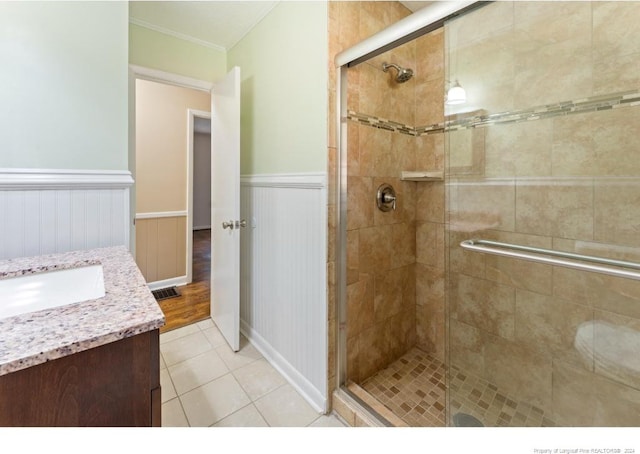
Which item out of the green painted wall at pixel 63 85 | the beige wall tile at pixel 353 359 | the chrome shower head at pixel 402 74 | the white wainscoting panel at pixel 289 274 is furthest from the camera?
the chrome shower head at pixel 402 74

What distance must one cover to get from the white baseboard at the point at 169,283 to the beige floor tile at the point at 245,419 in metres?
2.00

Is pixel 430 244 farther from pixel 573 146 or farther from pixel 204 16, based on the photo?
pixel 204 16

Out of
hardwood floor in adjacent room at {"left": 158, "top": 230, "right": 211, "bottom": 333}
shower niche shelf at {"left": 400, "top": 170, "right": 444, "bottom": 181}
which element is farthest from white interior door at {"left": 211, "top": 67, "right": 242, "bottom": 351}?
shower niche shelf at {"left": 400, "top": 170, "right": 444, "bottom": 181}

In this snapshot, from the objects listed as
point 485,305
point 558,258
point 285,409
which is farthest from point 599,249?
point 285,409

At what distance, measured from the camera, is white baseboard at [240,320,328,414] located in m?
1.40

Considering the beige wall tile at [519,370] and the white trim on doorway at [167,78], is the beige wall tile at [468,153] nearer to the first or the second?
the beige wall tile at [519,370]

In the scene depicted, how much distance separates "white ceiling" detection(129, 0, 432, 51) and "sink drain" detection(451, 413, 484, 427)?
7.39 ft

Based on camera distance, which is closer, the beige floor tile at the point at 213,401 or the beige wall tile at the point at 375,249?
the beige floor tile at the point at 213,401

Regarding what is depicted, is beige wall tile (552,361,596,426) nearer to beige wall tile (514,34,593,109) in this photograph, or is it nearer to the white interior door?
beige wall tile (514,34,593,109)

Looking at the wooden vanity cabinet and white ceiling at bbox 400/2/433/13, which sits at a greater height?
white ceiling at bbox 400/2/433/13

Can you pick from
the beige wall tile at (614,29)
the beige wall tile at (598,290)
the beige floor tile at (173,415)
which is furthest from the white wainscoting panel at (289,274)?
the beige wall tile at (614,29)

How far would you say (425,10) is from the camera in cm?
102

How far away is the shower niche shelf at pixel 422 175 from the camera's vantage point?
1.67 m
